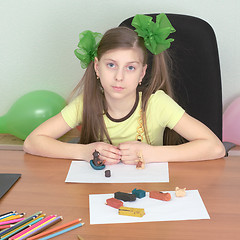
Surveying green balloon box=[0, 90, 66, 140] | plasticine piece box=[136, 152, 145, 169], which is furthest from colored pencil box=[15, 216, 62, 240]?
green balloon box=[0, 90, 66, 140]

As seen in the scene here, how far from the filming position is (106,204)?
1.14 meters

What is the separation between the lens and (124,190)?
4.04ft

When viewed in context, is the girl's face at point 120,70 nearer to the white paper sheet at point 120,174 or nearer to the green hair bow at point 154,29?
the green hair bow at point 154,29

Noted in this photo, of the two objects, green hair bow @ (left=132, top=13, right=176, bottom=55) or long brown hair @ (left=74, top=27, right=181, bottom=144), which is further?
long brown hair @ (left=74, top=27, right=181, bottom=144)

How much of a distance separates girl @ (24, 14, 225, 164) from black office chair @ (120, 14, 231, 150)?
0.20 metres

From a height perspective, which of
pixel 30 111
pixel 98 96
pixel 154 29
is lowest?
pixel 30 111

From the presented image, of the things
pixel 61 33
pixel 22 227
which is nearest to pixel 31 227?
pixel 22 227

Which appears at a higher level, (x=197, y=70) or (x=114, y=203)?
(x=197, y=70)

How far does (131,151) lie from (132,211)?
40cm

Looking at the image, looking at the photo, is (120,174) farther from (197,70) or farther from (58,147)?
(197,70)

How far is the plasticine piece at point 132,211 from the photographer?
108cm

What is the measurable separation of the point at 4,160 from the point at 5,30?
190 cm

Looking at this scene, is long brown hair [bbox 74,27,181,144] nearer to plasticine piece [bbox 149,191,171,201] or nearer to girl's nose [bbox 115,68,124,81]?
girl's nose [bbox 115,68,124,81]

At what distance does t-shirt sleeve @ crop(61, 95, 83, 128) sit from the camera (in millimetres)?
1770
